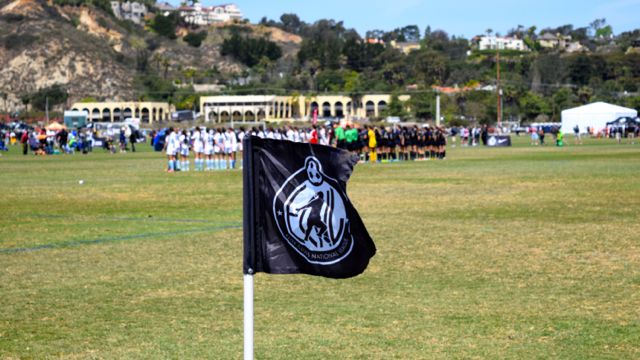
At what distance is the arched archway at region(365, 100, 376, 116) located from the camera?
185150 mm

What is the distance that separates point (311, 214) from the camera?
174 inches

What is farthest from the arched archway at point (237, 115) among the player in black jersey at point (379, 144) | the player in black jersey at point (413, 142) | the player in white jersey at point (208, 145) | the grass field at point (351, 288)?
the grass field at point (351, 288)

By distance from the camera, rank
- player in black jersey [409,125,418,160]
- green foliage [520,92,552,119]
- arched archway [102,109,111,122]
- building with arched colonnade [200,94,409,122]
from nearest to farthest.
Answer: player in black jersey [409,125,418,160] → green foliage [520,92,552,119] → building with arched colonnade [200,94,409,122] → arched archway [102,109,111,122]

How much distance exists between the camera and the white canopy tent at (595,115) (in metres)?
79.6

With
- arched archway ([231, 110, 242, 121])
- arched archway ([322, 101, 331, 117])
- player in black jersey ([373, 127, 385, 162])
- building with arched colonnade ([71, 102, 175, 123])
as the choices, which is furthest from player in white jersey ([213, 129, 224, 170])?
building with arched colonnade ([71, 102, 175, 123])

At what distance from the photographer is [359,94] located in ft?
604

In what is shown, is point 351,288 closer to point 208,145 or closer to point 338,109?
point 208,145

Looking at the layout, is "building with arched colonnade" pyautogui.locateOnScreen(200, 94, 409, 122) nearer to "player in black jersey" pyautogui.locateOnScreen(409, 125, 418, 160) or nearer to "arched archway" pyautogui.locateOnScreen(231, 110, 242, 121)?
"arched archway" pyautogui.locateOnScreen(231, 110, 242, 121)

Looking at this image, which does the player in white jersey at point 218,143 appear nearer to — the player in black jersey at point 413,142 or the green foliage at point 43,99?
the player in black jersey at point 413,142

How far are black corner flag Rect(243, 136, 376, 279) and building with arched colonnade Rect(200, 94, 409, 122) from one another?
164m

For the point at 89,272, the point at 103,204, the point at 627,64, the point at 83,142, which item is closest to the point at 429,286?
the point at 89,272

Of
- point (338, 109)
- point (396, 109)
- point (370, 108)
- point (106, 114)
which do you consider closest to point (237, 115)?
point (338, 109)

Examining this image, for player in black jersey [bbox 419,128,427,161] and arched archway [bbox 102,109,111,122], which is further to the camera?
arched archway [bbox 102,109,111,122]

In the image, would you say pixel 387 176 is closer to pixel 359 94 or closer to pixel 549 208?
pixel 549 208
